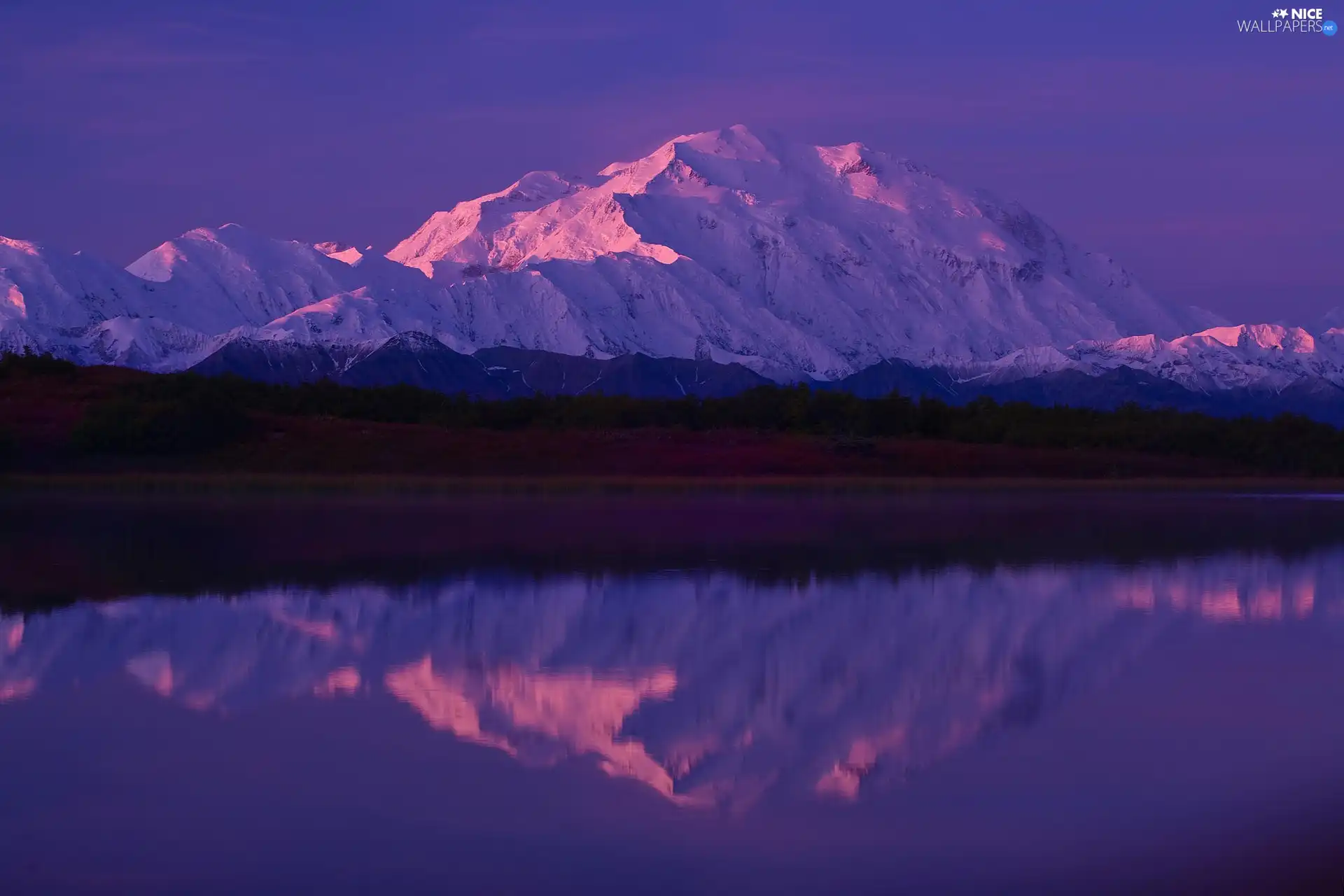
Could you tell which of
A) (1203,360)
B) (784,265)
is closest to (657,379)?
(784,265)

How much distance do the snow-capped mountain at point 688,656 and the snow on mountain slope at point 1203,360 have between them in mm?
132598

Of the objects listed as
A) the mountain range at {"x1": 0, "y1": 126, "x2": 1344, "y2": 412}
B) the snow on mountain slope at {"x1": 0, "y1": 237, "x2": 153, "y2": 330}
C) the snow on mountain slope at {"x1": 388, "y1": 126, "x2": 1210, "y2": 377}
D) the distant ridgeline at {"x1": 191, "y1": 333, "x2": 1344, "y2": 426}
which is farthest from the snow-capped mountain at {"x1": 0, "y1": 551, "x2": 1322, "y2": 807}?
the snow on mountain slope at {"x1": 388, "y1": 126, "x2": 1210, "y2": 377}

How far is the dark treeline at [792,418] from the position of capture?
53.5m

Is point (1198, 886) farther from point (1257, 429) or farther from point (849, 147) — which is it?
point (849, 147)

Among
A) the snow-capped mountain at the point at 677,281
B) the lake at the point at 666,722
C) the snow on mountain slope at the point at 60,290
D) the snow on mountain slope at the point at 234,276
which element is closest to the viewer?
the lake at the point at 666,722

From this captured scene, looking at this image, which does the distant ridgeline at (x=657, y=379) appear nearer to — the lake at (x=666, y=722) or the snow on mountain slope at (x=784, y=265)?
the snow on mountain slope at (x=784, y=265)

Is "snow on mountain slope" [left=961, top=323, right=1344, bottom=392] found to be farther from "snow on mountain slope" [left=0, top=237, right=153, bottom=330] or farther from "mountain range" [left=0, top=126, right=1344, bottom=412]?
"snow on mountain slope" [left=0, top=237, right=153, bottom=330]

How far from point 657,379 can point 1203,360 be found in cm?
5288

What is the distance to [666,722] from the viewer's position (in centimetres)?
1067

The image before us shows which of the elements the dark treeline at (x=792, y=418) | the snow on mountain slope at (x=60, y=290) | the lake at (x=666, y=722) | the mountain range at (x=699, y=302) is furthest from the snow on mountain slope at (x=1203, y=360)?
the lake at (x=666, y=722)

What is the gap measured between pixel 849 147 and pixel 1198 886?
7290 inches

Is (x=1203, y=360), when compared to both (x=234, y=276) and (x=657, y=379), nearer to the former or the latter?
(x=657, y=379)

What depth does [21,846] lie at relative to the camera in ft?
25.5

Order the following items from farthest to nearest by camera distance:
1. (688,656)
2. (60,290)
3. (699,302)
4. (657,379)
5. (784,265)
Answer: (784,265) → (699,302) → (657,379) → (60,290) → (688,656)
